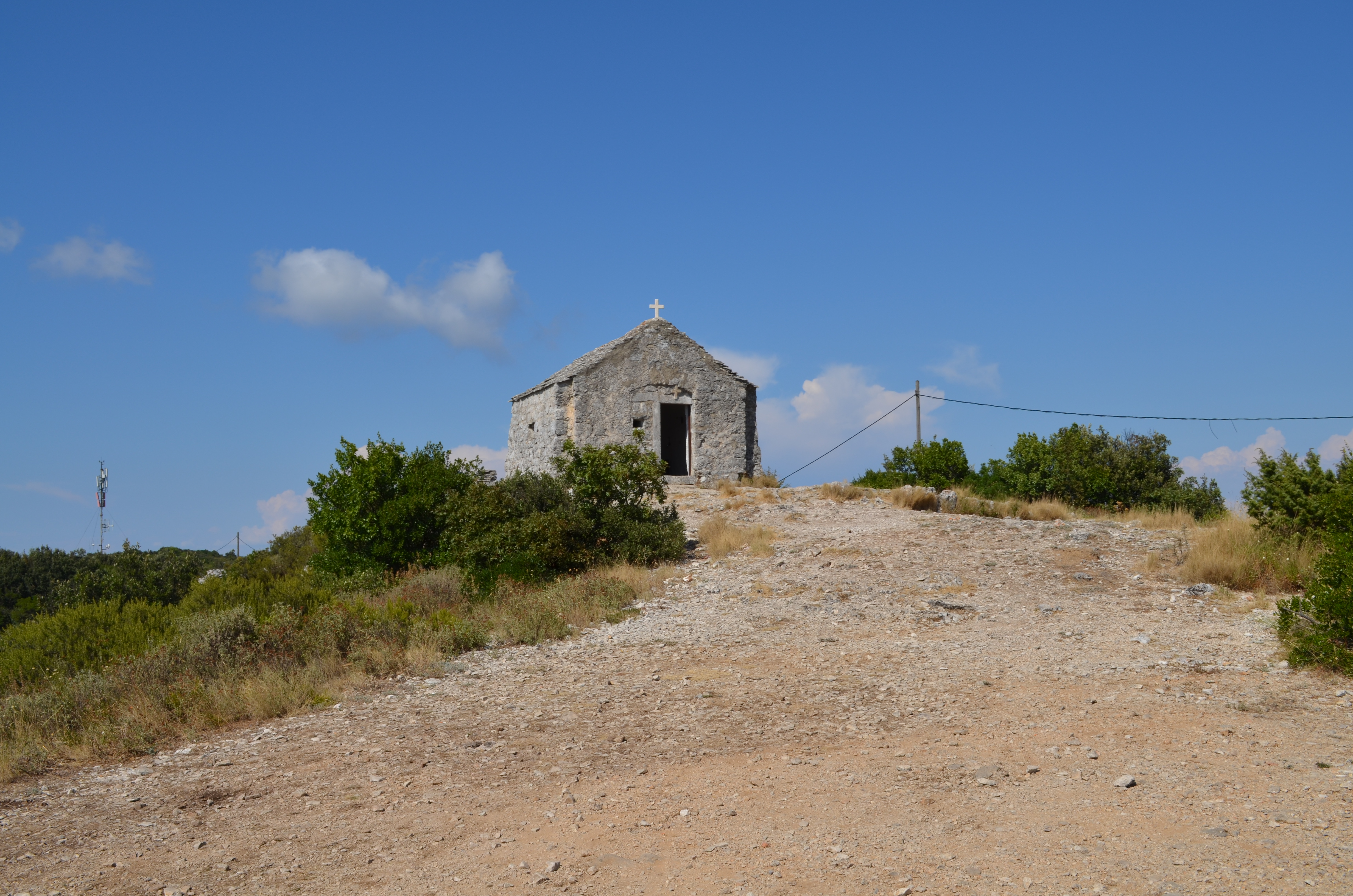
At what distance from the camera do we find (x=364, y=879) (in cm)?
452

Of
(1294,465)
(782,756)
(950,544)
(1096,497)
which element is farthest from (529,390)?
(782,756)

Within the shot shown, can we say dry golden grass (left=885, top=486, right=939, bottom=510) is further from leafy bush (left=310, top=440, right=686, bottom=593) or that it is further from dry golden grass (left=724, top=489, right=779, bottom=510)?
leafy bush (left=310, top=440, right=686, bottom=593)

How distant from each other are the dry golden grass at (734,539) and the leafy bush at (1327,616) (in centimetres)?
710

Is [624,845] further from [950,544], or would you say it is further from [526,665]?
[950,544]

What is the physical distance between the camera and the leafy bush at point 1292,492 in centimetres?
1177

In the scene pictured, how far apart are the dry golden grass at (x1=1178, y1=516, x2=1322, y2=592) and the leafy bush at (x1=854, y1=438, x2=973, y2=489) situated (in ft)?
40.2

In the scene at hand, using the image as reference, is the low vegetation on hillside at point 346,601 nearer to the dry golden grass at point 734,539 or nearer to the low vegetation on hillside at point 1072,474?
the dry golden grass at point 734,539

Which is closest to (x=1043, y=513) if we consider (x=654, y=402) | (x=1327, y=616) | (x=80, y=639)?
(x=654, y=402)

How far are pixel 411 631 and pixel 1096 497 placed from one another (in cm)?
2006

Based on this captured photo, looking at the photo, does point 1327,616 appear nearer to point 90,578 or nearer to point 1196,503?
point 1196,503

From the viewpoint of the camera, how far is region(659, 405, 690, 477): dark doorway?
2538 centimetres

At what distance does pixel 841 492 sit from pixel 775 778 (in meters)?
Result: 15.1

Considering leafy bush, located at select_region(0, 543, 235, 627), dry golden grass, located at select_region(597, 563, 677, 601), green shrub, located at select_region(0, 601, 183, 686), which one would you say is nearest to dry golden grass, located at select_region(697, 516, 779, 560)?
dry golden grass, located at select_region(597, 563, 677, 601)

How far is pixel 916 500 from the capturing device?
1888cm
